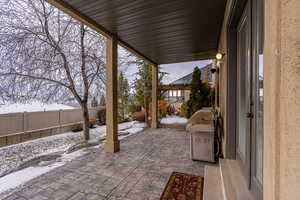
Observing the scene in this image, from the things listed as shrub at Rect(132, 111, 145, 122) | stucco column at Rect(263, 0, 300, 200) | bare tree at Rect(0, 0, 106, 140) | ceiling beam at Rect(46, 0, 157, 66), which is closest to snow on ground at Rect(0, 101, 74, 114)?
bare tree at Rect(0, 0, 106, 140)

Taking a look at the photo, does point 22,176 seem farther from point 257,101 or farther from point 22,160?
point 257,101

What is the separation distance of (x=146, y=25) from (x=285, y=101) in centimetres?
330

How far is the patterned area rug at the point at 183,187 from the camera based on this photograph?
83.0 inches

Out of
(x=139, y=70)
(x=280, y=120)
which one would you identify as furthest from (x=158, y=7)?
(x=139, y=70)

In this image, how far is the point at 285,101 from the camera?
0.50 meters

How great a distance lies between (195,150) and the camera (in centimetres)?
325

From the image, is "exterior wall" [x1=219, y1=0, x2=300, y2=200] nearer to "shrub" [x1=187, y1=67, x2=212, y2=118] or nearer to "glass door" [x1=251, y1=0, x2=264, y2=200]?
"glass door" [x1=251, y1=0, x2=264, y2=200]

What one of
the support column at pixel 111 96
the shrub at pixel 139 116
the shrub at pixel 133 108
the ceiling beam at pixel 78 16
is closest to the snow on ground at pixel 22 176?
the support column at pixel 111 96

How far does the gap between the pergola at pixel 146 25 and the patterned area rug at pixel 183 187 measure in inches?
73.7

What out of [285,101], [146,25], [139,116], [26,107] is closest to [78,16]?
[146,25]

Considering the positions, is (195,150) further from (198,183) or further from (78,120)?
(78,120)

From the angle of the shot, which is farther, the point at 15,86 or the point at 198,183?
the point at 15,86

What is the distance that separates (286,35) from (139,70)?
346 inches

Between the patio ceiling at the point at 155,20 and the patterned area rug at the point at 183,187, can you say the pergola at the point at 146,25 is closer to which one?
the patio ceiling at the point at 155,20
